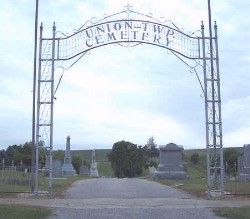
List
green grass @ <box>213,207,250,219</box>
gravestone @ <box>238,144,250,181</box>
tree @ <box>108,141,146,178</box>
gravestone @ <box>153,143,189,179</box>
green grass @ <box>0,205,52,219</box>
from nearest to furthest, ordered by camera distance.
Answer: green grass @ <box>0,205,52,219</box> → green grass @ <box>213,207,250,219</box> → gravestone @ <box>238,144,250,181</box> → gravestone @ <box>153,143,189,179</box> → tree @ <box>108,141,146,178</box>

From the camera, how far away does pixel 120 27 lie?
683 inches

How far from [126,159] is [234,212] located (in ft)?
216

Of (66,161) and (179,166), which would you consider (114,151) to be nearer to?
(66,161)

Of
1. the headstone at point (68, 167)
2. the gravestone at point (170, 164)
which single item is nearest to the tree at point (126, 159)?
the headstone at point (68, 167)

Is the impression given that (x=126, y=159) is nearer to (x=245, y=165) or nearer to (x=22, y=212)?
(x=245, y=165)

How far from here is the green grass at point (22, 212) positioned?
11122 millimetres

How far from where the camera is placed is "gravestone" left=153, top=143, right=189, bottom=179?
33.3m

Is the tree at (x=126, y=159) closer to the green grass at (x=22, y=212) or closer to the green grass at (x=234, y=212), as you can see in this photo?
the green grass at (x=234, y=212)

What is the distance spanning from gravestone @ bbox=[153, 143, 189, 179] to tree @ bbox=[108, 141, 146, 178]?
43.7 meters

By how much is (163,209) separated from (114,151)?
65550mm

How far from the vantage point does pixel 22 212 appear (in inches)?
461

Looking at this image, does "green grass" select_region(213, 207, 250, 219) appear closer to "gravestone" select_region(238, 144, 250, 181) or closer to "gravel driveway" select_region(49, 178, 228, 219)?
"gravel driveway" select_region(49, 178, 228, 219)

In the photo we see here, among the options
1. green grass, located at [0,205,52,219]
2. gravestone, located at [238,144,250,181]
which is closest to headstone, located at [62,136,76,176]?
gravestone, located at [238,144,250,181]

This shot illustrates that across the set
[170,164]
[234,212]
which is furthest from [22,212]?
[170,164]
